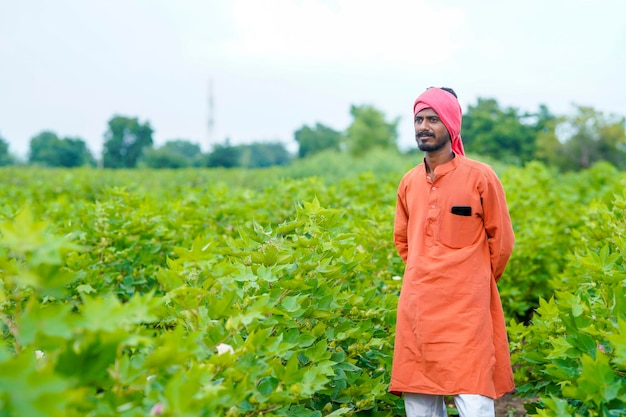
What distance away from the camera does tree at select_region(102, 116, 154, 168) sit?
7575cm

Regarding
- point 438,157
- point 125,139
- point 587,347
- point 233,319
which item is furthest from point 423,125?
point 125,139

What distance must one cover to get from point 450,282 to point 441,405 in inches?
23.0

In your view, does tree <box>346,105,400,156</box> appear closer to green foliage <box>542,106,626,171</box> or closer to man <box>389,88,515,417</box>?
green foliage <box>542,106,626,171</box>

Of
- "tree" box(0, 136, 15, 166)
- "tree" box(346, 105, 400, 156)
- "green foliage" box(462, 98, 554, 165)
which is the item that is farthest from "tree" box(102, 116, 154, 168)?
"green foliage" box(462, 98, 554, 165)

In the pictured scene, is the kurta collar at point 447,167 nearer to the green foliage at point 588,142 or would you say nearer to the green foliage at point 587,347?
the green foliage at point 587,347

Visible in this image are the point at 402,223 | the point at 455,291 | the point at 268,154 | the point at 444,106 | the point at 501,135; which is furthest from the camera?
the point at 268,154

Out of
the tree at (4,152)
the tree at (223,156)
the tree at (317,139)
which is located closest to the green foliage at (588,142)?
the tree at (223,156)

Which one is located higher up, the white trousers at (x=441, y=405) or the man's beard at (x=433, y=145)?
the man's beard at (x=433, y=145)

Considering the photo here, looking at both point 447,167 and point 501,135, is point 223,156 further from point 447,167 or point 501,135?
point 447,167

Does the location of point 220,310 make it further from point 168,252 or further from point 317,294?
point 168,252

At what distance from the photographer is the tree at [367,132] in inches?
2343

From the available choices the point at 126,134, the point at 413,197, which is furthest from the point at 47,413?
the point at 126,134

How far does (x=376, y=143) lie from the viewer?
60.2 m

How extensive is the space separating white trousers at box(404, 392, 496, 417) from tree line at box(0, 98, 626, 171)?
1518 inches
